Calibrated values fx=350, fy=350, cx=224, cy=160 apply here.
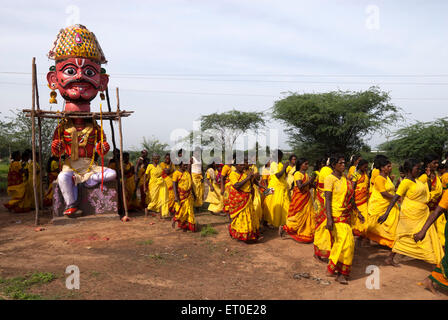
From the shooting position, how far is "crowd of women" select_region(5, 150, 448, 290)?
536cm

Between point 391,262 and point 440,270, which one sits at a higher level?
point 440,270

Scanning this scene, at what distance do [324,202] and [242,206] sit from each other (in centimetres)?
193

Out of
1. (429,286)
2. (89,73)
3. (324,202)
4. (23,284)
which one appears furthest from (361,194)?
(89,73)

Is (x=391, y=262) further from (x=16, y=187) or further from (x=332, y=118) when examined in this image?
(x=332, y=118)

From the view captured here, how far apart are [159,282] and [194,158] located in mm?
5880

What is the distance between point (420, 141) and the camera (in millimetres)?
21547

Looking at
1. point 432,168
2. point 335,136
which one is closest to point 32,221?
point 432,168

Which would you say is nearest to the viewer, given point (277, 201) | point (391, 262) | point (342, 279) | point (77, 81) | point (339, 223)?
point (342, 279)

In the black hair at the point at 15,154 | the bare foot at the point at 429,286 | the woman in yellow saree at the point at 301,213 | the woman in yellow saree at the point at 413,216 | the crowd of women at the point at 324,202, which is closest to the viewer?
the bare foot at the point at 429,286

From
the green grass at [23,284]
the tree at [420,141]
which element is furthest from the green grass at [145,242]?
the tree at [420,141]

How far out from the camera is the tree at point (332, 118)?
24.5 meters

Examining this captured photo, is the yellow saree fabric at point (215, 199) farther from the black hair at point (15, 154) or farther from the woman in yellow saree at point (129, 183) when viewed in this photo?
the black hair at point (15, 154)

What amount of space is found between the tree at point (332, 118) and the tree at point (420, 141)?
1.79 meters

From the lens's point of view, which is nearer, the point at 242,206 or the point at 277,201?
the point at 242,206
